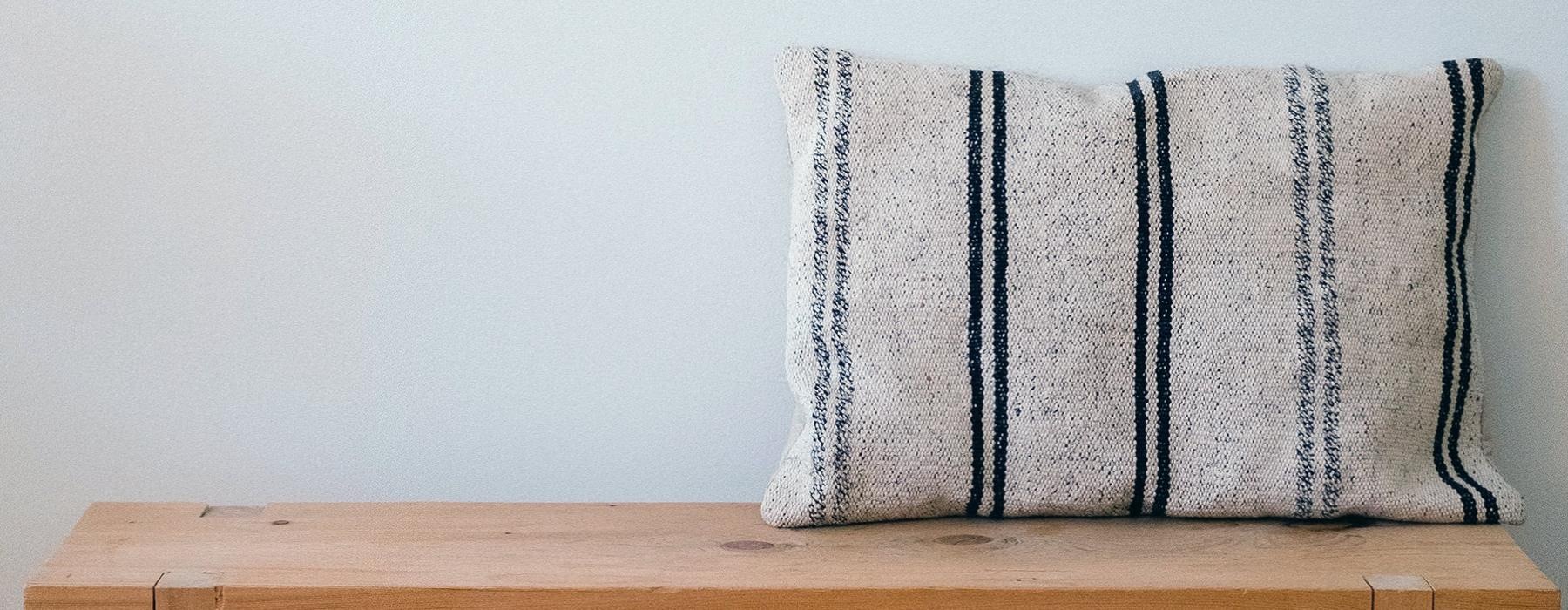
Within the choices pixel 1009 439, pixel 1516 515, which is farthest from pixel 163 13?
pixel 1516 515

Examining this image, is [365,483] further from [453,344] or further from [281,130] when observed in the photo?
[281,130]

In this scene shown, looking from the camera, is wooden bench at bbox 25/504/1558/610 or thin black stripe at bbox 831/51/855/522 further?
thin black stripe at bbox 831/51/855/522

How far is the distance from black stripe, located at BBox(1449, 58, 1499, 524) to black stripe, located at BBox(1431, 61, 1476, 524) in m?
0.01

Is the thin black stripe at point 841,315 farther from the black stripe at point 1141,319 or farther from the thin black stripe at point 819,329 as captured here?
the black stripe at point 1141,319

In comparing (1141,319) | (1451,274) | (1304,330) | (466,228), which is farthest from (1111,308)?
(466,228)

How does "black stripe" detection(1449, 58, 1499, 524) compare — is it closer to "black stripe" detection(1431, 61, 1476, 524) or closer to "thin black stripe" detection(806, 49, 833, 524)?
"black stripe" detection(1431, 61, 1476, 524)

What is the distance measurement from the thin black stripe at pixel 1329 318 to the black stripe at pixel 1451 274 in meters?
0.10

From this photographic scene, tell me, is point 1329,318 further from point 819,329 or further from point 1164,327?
point 819,329

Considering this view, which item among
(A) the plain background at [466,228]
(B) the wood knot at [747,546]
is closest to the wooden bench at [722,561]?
(B) the wood knot at [747,546]

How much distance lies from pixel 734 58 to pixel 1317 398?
0.56m

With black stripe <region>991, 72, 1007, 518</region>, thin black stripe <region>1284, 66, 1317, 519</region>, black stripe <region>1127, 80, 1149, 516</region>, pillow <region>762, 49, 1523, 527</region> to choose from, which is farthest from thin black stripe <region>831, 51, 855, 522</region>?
thin black stripe <region>1284, 66, 1317, 519</region>

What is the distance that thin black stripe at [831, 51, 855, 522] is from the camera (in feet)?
3.46

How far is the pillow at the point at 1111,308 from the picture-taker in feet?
3.47

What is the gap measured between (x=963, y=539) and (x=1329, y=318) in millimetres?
341
